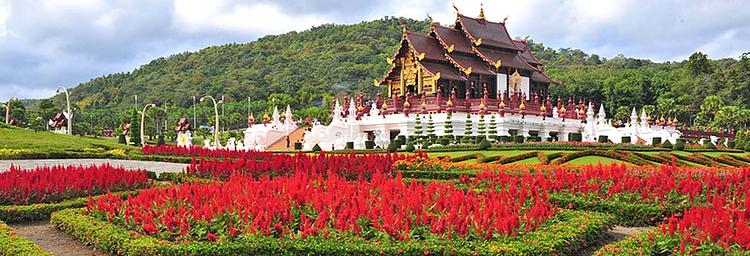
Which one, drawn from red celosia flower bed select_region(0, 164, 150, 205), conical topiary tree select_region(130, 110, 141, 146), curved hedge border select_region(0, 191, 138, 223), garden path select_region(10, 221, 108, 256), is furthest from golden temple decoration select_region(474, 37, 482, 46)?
garden path select_region(10, 221, 108, 256)

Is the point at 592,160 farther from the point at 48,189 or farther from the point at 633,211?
the point at 48,189

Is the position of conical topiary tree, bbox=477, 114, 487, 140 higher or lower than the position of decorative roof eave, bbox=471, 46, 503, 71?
lower

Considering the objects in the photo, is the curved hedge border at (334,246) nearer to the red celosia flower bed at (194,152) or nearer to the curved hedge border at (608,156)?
the curved hedge border at (608,156)

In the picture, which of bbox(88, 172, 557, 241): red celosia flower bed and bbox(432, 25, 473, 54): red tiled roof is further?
bbox(432, 25, 473, 54): red tiled roof

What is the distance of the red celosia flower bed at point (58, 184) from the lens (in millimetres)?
10922

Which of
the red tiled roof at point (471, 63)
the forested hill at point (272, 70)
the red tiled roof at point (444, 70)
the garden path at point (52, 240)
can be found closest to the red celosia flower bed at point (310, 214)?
the garden path at point (52, 240)

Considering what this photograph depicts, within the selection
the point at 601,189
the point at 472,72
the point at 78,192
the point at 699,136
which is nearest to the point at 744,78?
the point at 699,136

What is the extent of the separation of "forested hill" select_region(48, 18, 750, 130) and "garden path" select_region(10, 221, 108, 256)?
64026 millimetres

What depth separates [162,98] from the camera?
113125 millimetres

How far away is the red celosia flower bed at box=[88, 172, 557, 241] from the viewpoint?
763 cm

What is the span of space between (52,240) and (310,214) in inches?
143

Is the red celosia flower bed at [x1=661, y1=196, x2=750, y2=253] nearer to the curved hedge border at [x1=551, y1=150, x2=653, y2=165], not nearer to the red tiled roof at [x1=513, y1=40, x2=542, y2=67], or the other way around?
the curved hedge border at [x1=551, y1=150, x2=653, y2=165]

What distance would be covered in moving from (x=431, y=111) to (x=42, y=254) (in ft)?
104

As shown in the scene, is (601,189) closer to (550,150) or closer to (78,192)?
(78,192)
